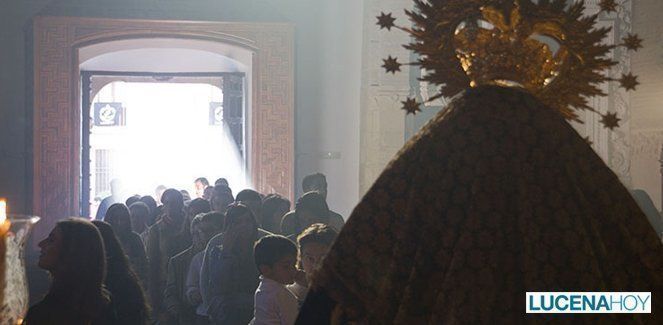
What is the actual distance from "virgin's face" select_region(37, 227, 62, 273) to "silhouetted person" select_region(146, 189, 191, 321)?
2.56 m

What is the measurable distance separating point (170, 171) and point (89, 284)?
814 inches

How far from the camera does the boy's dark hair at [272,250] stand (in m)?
3.76

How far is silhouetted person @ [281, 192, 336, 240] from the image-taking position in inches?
223

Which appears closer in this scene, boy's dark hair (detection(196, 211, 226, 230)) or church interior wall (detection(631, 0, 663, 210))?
boy's dark hair (detection(196, 211, 226, 230))

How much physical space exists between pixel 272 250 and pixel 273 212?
2.73 meters

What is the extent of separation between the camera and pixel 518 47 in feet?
8.01

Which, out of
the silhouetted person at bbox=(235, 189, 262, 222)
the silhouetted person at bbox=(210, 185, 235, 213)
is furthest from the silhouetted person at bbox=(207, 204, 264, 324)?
the silhouetted person at bbox=(210, 185, 235, 213)

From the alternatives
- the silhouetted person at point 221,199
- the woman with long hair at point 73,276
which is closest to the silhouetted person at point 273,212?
the silhouetted person at point 221,199

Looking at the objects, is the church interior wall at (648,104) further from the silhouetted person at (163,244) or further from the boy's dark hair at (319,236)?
the boy's dark hair at (319,236)

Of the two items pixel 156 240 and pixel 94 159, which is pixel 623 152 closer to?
pixel 156 240

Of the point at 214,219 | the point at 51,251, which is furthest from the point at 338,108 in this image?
the point at 51,251

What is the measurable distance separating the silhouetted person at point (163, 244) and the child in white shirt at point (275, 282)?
2043 mm

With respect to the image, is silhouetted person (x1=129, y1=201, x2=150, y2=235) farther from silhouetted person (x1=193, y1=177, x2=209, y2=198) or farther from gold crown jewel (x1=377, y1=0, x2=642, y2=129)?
silhouetted person (x1=193, y1=177, x2=209, y2=198)

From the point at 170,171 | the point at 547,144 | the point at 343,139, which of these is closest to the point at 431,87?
the point at 343,139
